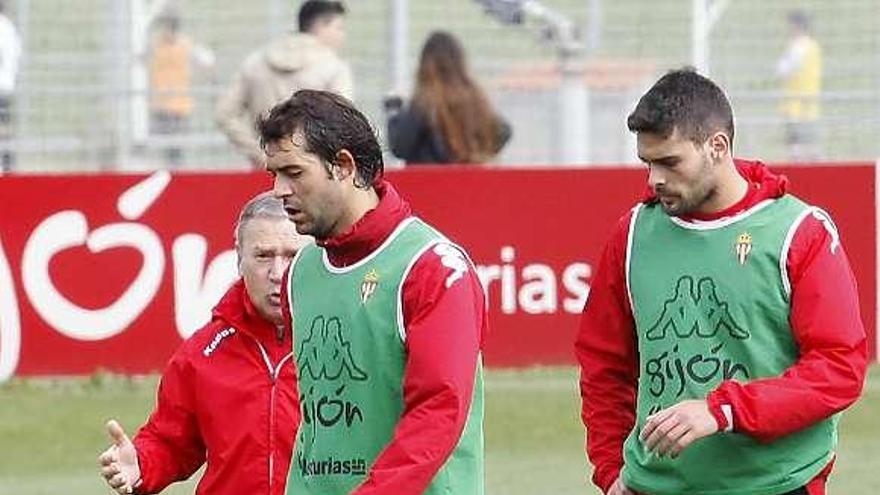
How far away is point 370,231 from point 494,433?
8.26m

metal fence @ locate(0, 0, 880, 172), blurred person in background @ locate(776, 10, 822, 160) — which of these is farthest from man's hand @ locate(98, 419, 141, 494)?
blurred person in background @ locate(776, 10, 822, 160)

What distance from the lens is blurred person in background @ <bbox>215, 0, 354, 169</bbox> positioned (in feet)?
53.6

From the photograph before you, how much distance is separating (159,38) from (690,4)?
16.9 feet

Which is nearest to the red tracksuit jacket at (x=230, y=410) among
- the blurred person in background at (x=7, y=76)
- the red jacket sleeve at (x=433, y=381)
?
the red jacket sleeve at (x=433, y=381)

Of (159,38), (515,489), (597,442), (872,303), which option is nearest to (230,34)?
(159,38)

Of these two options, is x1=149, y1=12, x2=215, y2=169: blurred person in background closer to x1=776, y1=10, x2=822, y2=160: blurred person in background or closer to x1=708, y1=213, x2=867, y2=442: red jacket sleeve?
x1=776, y1=10, x2=822, y2=160: blurred person in background

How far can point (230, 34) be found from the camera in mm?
23531

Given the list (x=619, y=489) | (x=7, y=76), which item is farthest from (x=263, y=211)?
(x=7, y=76)

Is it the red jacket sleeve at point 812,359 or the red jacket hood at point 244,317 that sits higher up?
the red jacket sleeve at point 812,359

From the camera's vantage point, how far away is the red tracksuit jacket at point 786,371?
20.2 feet

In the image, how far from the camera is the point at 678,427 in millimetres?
6082

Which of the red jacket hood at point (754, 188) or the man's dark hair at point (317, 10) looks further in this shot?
the man's dark hair at point (317, 10)

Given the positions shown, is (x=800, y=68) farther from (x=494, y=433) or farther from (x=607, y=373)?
(x=607, y=373)

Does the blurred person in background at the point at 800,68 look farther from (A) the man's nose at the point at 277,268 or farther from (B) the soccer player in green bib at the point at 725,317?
(B) the soccer player in green bib at the point at 725,317
